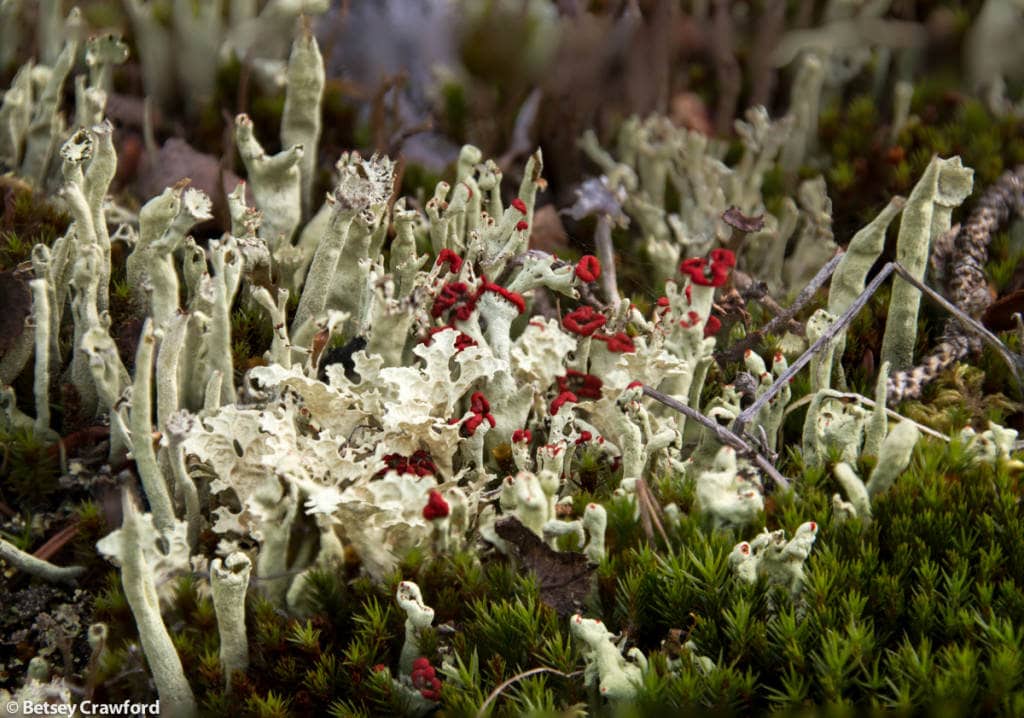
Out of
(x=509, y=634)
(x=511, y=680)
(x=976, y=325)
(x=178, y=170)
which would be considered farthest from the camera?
(x=178, y=170)

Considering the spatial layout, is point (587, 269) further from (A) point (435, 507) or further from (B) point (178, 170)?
(B) point (178, 170)

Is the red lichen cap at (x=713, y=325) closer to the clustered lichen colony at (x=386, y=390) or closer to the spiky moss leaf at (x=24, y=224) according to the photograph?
the clustered lichen colony at (x=386, y=390)

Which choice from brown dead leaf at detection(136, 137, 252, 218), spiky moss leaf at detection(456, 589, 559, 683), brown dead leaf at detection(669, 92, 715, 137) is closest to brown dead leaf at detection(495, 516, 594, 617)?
spiky moss leaf at detection(456, 589, 559, 683)

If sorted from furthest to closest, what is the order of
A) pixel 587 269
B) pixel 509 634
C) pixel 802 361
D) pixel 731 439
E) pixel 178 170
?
1. pixel 178 170
2. pixel 587 269
3. pixel 802 361
4. pixel 731 439
5. pixel 509 634

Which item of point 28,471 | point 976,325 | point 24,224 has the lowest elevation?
point 28,471

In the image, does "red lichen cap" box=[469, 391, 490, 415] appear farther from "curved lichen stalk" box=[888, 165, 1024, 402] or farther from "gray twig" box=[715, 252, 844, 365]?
"curved lichen stalk" box=[888, 165, 1024, 402]

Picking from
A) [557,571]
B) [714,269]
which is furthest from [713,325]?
[557,571]

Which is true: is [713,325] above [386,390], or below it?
above

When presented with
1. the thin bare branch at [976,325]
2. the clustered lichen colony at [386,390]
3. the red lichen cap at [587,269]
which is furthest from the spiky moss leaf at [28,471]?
the thin bare branch at [976,325]
